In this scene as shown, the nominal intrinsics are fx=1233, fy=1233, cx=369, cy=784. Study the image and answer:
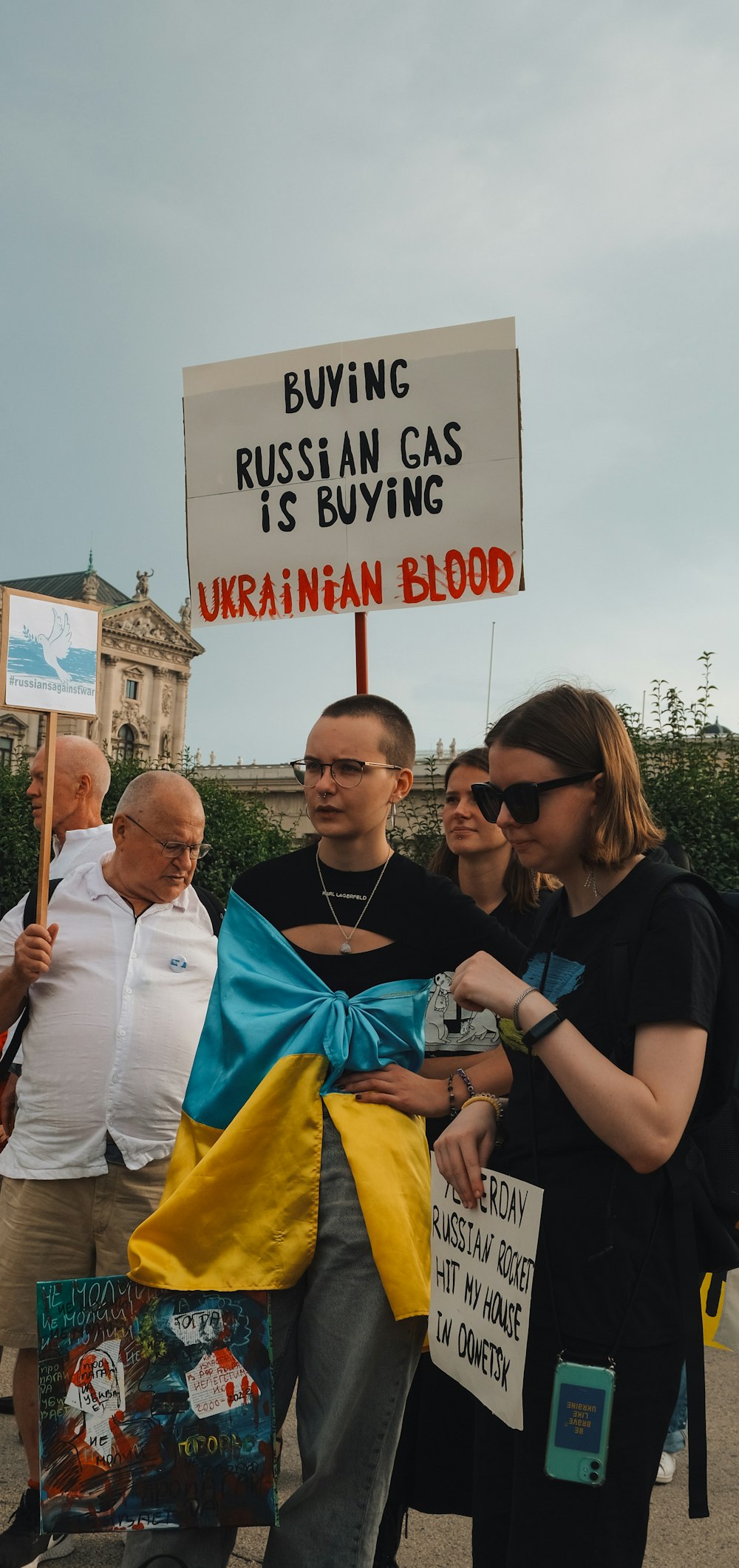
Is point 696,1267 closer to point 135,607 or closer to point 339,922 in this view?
point 339,922

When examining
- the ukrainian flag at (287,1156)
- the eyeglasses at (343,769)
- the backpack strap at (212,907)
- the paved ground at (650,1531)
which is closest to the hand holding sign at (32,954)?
the backpack strap at (212,907)

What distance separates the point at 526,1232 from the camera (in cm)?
201

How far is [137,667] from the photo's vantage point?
92188mm

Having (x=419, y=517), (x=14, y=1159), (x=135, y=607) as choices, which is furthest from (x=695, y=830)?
(x=135, y=607)

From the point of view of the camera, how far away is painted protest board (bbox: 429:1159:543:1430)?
6.56 ft

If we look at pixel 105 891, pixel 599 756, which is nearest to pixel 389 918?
pixel 599 756

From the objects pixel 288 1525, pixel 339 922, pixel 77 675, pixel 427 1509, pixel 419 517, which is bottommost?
pixel 427 1509

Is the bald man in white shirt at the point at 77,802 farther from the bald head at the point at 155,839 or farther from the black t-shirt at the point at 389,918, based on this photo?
the black t-shirt at the point at 389,918

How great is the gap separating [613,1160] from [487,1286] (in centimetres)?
34

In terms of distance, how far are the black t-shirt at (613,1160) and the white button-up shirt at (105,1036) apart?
176 centimetres

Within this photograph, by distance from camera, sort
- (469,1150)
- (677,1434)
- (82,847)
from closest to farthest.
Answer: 1. (469,1150)
2. (677,1434)
3. (82,847)

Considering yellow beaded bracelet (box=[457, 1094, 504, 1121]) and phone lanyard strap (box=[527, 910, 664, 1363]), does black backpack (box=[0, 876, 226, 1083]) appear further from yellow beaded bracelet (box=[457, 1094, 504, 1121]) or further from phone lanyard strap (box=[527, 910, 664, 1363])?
phone lanyard strap (box=[527, 910, 664, 1363])

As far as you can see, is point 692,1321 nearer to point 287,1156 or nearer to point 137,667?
point 287,1156

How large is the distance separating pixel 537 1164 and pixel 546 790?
637 mm
